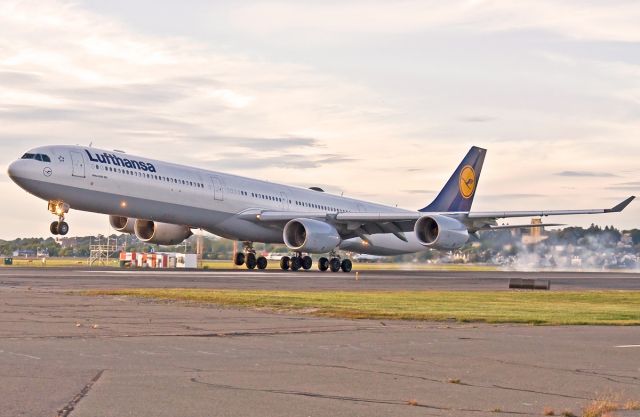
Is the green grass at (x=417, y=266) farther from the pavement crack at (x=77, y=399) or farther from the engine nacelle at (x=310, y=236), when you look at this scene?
the pavement crack at (x=77, y=399)

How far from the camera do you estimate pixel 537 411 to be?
8.88 m

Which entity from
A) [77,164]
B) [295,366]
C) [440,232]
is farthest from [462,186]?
[295,366]

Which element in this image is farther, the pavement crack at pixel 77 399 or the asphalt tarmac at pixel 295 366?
the asphalt tarmac at pixel 295 366

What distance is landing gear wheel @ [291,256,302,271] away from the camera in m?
57.6

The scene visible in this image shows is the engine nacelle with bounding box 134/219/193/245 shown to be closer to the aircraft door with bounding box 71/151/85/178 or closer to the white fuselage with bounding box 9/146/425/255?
the white fuselage with bounding box 9/146/425/255

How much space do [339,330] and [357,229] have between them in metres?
43.0

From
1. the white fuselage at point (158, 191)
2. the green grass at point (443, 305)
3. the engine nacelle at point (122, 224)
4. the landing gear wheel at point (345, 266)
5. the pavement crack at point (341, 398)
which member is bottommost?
the pavement crack at point (341, 398)

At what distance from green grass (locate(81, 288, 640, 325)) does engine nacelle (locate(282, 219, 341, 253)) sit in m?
22.2

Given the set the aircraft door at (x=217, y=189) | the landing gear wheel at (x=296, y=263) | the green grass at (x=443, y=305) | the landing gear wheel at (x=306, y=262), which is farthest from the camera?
the landing gear wheel at (x=306, y=262)

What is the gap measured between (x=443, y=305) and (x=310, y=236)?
28923 millimetres

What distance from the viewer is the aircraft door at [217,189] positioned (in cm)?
5312

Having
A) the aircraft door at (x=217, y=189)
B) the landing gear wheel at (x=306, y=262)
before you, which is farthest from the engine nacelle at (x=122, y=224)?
the landing gear wheel at (x=306, y=262)

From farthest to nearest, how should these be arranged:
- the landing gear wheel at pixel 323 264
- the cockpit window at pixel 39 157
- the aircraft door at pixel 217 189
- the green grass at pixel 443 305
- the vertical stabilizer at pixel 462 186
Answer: the vertical stabilizer at pixel 462 186 → the landing gear wheel at pixel 323 264 → the aircraft door at pixel 217 189 → the cockpit window at pixel 39 157 → the green grass at pixel 443 305

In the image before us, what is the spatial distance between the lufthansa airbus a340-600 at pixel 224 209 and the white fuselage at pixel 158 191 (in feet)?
0.15
